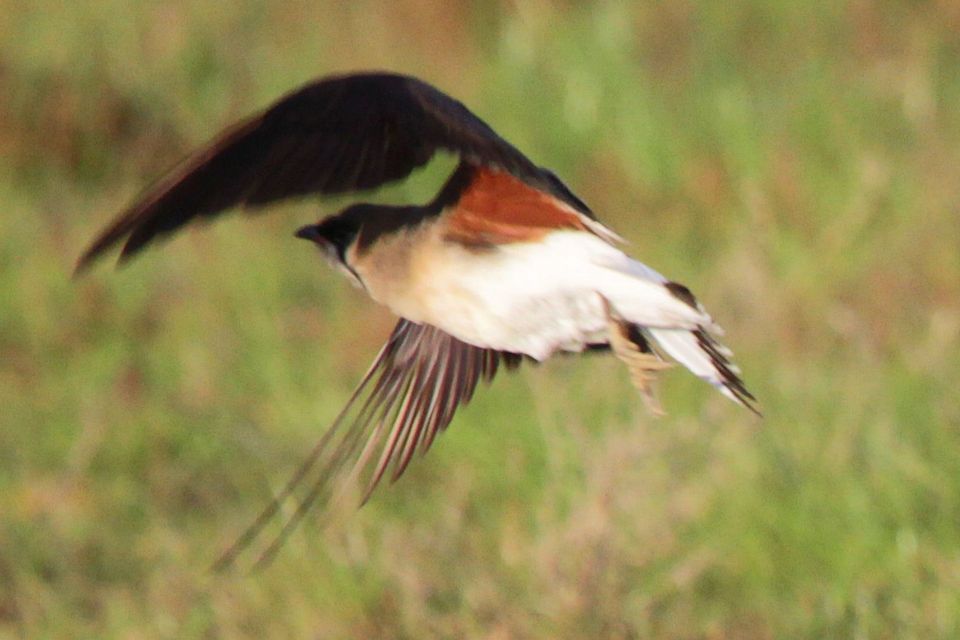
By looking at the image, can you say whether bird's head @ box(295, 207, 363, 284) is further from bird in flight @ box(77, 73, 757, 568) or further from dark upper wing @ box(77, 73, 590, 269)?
dark upper wing @ box(77, 73, 590, 269)

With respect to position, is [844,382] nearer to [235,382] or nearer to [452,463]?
[452,463]

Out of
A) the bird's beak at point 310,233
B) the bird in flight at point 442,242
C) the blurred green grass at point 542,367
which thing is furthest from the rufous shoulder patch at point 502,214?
the blurred green grass at point 542,367

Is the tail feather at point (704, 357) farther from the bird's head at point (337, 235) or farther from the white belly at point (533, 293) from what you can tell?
the bird's head at point (337, 235)

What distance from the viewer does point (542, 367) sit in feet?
16.3

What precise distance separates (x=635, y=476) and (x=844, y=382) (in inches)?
36.2

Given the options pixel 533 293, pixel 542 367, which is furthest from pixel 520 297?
pixel 542 367

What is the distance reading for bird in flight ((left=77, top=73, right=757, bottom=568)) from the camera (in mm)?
2973

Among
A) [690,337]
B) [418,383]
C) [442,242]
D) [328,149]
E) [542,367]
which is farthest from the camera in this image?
[542,367]

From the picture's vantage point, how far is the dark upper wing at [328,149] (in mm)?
2877

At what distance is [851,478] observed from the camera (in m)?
4.15

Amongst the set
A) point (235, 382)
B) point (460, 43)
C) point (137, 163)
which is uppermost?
point (460, 43)

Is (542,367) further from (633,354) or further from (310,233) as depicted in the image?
(633,354)

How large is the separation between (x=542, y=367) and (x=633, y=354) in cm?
182

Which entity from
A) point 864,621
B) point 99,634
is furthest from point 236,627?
point 864,621
